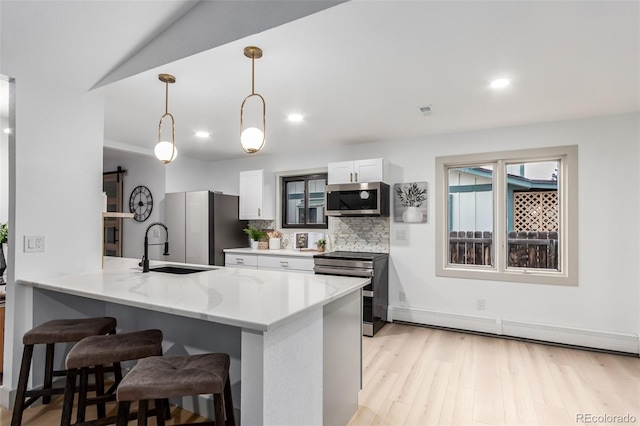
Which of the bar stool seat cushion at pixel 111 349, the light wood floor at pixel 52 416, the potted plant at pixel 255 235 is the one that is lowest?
the light wood floor at pixel 52 416

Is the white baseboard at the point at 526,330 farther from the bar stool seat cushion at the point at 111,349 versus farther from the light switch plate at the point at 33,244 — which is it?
the light switch plate at the point at 33,244

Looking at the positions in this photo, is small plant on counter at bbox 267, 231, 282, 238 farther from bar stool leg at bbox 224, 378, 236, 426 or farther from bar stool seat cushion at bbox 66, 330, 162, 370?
bar stool leg at bbox 224, 378, 236, 426

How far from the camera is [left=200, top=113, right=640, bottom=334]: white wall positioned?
3246 millimetres

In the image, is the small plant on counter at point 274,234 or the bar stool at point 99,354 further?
the small plant on counter at point 274,234

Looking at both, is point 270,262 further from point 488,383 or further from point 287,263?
point 488,383

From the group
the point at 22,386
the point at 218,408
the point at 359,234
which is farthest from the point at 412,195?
the point at 22,386

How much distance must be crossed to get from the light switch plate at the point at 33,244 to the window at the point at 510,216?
376cm

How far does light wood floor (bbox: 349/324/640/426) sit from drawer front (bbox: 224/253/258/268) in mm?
1949

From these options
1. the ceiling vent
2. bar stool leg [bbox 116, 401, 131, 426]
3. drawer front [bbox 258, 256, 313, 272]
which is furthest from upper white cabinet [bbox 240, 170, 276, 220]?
bar stool leg [bbox 116, 401, 131, 426]

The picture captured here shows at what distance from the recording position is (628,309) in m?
3.24

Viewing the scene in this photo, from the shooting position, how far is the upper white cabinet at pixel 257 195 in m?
5.04

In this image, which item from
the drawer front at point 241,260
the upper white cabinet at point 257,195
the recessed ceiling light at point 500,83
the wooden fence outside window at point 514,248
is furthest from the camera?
the upper white cabinet at point 257,195

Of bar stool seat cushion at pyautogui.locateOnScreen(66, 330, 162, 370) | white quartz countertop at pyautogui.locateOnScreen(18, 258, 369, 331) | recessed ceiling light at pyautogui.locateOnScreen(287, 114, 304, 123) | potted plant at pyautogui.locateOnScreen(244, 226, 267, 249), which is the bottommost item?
bar stool seat cushion at pyautogui.locateOnScreen(66, 330, 162, 370)

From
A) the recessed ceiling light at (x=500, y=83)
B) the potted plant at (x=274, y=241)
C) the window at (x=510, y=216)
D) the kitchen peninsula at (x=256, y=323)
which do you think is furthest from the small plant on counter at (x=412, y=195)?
the kitchen peninsula at (x=256, y=323)
